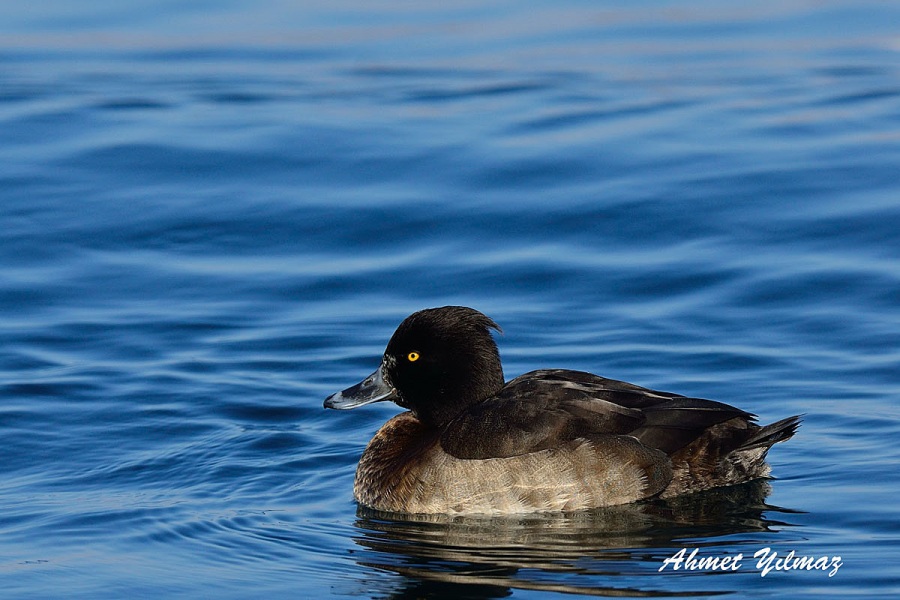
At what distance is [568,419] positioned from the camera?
8.09 metres

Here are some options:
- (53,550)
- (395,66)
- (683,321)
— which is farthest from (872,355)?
(395,66)

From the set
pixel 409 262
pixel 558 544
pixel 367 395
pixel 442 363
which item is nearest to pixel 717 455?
pixel 558 544

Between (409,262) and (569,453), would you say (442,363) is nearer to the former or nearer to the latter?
(569,453)

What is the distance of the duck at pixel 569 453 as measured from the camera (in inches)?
316

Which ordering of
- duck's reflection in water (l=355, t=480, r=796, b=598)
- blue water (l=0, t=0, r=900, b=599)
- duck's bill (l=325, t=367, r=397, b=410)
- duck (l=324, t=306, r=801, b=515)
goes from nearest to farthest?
1. duck's reflection in water (l=355, t=480, r=796, b=598)
2. blue water (l=0, t=0, r=900, b=599)
3. duck (l=324, t=306, r=801, b=515)
4. duck's bill (l=325, t=367, r=397, b=410)

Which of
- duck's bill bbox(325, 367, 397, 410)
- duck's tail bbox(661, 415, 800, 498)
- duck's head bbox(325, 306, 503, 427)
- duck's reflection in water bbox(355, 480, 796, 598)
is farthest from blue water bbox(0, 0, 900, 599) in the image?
duck's head bbox(325, 306, 503, 427)

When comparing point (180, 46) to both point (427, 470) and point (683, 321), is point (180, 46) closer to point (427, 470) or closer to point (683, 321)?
point (683, 321)

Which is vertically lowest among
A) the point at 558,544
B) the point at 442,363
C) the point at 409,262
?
the point at 558,544

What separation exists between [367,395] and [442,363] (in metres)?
0.64

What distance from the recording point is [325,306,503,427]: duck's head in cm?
857
